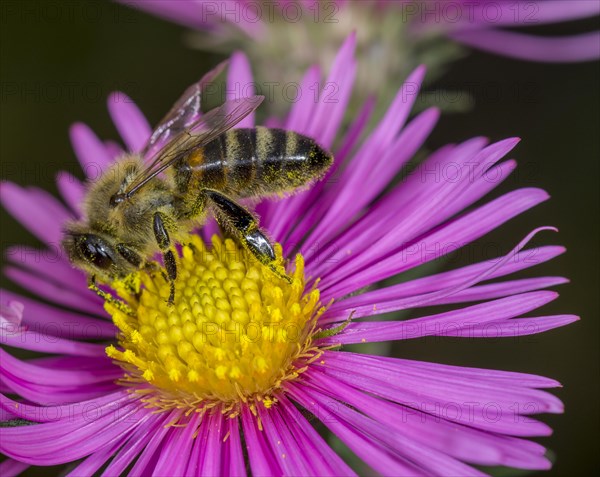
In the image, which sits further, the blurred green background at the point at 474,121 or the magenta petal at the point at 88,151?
the blurred green background at the point at 474,121

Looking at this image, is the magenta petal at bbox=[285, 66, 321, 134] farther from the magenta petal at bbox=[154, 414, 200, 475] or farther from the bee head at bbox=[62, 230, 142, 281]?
the magenta petal at bbox=[154, 414, 200, 475]

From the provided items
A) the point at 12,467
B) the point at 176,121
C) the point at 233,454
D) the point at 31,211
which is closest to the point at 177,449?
the point at 233,454

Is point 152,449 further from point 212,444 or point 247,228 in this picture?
point 247,228

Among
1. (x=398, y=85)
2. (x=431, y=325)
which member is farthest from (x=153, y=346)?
(x=398, y=85)

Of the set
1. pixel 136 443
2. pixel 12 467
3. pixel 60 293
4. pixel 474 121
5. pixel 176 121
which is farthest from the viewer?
pixel 474 121

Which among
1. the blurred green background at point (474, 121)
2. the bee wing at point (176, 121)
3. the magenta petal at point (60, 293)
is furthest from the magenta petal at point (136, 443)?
the blurred green background at point (474, 121)

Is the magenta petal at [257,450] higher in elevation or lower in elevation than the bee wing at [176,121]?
lower

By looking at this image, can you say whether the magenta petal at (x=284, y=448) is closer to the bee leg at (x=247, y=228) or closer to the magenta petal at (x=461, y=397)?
the magenta petal at (x=461, y=397)
